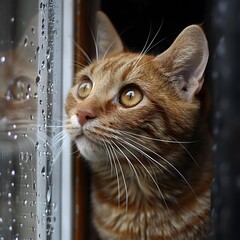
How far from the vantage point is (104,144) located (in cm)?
120

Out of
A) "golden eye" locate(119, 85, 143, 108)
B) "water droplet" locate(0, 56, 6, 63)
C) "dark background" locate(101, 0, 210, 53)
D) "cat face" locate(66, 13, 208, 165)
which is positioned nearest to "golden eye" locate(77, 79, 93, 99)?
"cat face" locate(66, 13, 208, 165)

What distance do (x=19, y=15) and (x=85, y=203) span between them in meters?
0.60

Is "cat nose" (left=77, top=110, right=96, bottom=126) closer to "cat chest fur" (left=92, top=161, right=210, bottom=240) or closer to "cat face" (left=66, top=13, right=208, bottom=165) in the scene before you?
"cat face" (left=66, top=13, right=208, bottom=165)

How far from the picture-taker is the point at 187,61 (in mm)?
1263

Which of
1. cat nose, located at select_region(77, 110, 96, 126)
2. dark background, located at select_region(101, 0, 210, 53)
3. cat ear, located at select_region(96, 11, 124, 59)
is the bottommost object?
cat nose, located at select_region(77, 110, 96, 126)

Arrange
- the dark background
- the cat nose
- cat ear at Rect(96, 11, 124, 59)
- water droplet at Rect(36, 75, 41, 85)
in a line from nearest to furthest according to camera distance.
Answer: the cat nose
water droplet at Rect(36, 75, 41, 85)
cat ear at Rect(96, 11, 124, 59)
the dark background

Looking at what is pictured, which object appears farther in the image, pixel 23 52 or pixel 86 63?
pixel 86 63

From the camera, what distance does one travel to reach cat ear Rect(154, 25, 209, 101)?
4.03ft

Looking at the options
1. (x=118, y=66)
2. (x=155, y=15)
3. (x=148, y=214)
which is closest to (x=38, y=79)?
(x=118, y=66)

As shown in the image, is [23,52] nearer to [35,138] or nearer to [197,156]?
[35,138]

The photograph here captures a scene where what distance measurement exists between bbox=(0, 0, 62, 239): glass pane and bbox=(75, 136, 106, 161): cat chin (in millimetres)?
130

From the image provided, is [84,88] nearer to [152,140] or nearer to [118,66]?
[118,66]

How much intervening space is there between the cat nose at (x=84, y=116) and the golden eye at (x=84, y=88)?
15 cm

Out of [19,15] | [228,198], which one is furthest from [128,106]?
[228,198]
